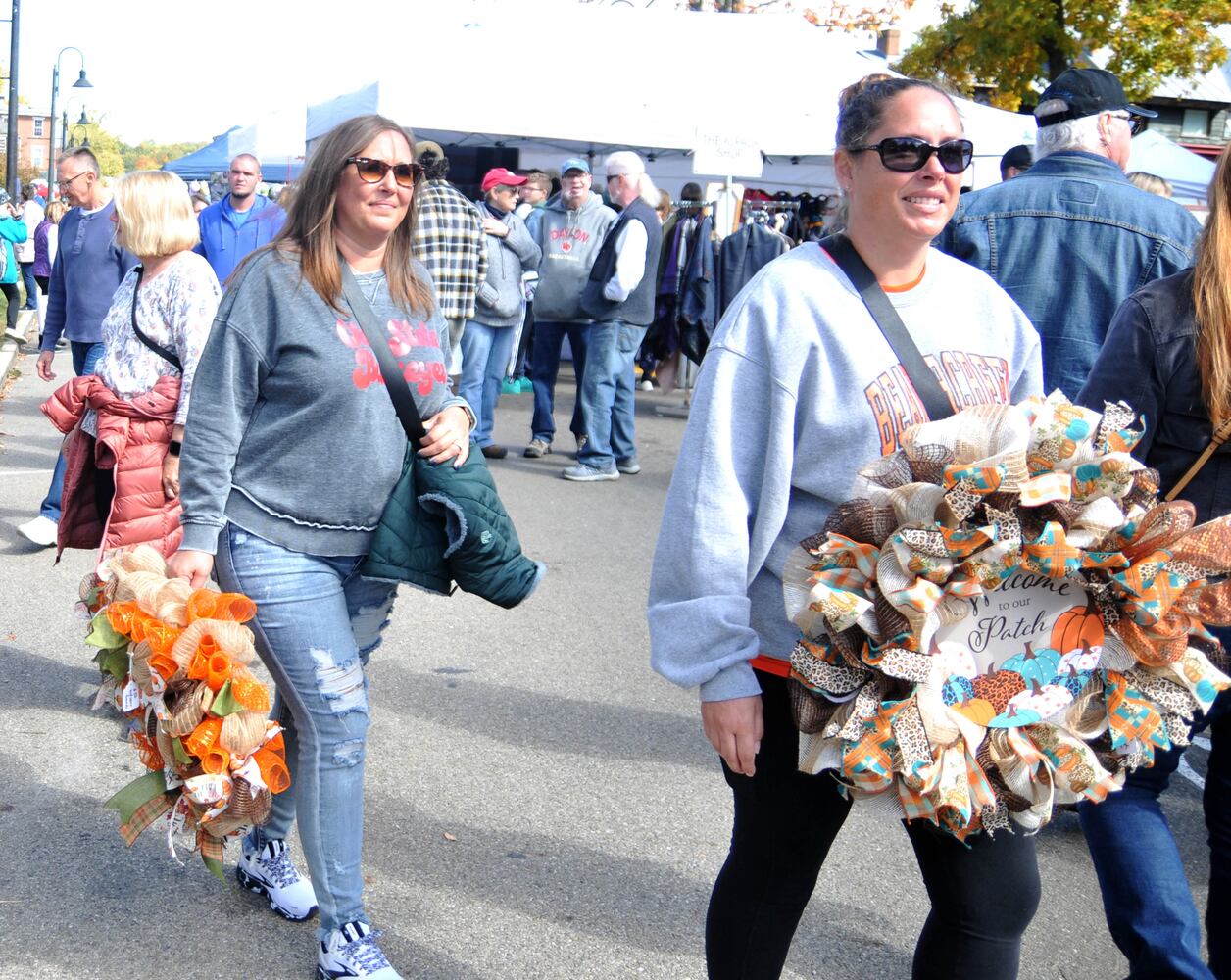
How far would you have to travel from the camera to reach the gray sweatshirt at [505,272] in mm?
9438

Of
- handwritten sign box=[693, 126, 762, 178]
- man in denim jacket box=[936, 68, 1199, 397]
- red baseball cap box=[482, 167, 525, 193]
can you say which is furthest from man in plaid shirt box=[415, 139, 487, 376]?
handwritten sign box=[693, 126, 762, 178]

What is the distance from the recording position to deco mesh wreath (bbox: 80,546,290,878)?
9.41ft

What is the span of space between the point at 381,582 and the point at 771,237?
8.23 meters

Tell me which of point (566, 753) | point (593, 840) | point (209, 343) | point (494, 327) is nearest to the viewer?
point (209, 343)

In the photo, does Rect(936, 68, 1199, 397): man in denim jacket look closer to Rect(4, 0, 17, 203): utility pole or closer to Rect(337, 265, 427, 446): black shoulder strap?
Rect(337, 265, 427, 446): black shoulder strap

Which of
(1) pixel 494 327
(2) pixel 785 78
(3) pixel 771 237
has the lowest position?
(1) pixel 494 327

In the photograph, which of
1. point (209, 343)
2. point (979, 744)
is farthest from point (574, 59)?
point (979, 744)

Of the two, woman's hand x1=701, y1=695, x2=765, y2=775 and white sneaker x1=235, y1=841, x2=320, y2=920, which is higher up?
woman's hand x1=701, y1=695, x2=765, y2=775

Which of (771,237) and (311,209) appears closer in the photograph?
(311,209)

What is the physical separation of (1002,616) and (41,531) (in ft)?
19.2

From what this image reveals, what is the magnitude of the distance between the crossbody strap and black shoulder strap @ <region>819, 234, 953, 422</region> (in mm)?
645

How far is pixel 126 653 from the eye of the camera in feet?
10.1

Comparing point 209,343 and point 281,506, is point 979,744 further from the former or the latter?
point 209,343

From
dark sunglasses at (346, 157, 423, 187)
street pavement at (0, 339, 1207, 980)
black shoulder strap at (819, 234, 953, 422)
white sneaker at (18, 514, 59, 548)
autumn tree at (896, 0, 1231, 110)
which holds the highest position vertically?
autumn tree at (896, 0, 1231, 110)
